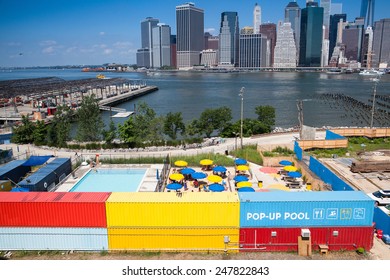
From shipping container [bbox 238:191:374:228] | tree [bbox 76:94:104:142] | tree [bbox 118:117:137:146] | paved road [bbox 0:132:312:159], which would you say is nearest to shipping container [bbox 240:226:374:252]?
shipping container [bbox 238:191:374:228]

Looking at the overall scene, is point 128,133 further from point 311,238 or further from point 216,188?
point 311,238

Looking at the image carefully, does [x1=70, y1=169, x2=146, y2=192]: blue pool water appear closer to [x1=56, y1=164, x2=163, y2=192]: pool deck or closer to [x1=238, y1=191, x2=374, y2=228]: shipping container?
[x1=56, y1=164, x2=163, y2=192]: pool deck

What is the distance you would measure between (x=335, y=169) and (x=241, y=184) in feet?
30.0

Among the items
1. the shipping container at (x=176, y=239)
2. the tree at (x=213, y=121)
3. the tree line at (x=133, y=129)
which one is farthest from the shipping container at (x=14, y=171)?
the tree at (x=213, y=121)

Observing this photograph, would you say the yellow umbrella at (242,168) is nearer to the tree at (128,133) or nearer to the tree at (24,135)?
the tree at (128,133)

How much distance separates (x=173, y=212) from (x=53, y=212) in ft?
15.4

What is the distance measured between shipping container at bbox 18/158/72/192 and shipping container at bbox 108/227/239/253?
7.92m

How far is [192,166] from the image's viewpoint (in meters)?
25.5

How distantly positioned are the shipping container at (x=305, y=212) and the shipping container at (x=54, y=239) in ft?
19.0

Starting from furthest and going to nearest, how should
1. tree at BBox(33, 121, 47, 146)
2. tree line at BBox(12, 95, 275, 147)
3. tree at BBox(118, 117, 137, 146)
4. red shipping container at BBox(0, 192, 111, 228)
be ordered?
tree at BBox(33, 121, 47, 146) → tree line at BBox(12, 95, 275, 147) → tree at BBox(118, 117, 137, 146) → red shipping container at BBox(0, 192, 111, 228)

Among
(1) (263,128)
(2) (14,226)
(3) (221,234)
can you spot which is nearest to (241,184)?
(3) (221,234)

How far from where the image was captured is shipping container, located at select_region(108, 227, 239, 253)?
13.0m

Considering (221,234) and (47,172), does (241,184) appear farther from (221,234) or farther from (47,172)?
(47,172)

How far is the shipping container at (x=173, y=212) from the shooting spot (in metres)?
12.9
